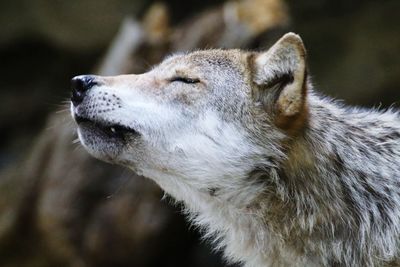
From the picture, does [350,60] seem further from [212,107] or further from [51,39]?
[212,107]

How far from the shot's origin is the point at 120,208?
7.55m

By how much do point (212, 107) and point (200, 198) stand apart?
55 centimetres

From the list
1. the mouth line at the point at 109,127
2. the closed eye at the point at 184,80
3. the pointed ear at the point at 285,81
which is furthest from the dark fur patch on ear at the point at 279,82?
the mouth line at the point at 109,127

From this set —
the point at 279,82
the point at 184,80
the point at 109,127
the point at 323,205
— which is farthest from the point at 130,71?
the point at 323,205

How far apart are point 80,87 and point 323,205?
5.04 ft

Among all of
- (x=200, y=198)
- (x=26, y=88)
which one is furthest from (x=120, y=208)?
(x=26, y=88)

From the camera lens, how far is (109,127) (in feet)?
14.5

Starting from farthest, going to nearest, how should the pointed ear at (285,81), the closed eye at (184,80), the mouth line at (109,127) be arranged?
the closed eye at (184,80)
the mouth line at (109,127)
the pointed ear at (285,81)

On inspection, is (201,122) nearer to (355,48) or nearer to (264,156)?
(264,156)

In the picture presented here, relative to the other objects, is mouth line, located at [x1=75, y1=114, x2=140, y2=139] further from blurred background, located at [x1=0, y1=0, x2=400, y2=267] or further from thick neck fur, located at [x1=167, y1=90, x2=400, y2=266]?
blurred background, located at [x1=0, y1=0, x2=400, y2=267]

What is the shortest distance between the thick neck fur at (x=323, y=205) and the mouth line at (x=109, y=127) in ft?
2.00

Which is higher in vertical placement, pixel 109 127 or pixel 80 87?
pixel 80 87

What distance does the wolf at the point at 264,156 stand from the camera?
435 cm

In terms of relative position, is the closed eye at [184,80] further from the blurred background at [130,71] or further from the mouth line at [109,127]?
the blurred background at [130,71]
